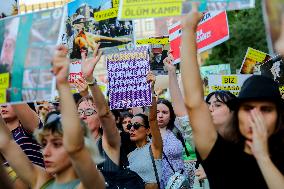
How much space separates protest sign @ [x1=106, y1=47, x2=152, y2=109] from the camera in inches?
235

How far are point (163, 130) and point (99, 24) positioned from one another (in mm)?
1531

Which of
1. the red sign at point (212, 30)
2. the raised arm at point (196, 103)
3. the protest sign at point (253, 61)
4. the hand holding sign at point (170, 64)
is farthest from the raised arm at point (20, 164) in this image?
the protest sign at point (253, 61)

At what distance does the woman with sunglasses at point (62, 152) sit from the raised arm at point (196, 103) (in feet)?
1.94

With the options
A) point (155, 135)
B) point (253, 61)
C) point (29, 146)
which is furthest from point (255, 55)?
point (29, 146)

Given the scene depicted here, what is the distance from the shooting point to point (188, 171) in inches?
256

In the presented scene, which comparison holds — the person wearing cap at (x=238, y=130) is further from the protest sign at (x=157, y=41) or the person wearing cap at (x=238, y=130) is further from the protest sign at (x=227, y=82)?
the protest sign at (x=157, y=41)

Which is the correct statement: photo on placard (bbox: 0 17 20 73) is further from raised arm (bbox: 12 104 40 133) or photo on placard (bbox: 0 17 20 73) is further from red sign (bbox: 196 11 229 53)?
red sign (bbox: 196 11 229 53)

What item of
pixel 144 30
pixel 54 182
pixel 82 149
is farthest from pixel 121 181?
pixel 144 30

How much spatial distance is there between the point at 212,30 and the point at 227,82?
6.04 ft

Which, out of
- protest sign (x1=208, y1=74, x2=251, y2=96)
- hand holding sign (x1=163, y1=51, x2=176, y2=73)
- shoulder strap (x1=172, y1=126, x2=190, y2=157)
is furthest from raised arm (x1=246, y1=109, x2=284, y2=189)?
protest sign (x1=208, y1=74, x2=251, y2=96)

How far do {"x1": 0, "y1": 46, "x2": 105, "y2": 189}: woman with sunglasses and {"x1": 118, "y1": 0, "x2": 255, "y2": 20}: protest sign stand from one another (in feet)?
2.36

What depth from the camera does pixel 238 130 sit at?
3.28 m

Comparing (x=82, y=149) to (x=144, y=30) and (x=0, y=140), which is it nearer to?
(x=0, y=140)

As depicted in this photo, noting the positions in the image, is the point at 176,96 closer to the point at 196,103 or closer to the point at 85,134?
the point at 85,134
